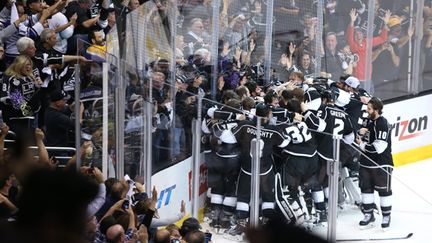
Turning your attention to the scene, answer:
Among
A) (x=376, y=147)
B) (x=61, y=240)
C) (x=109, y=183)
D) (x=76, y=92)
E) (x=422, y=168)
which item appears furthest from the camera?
(x=422, y=168)

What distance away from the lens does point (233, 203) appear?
708cm

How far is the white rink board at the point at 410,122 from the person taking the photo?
10867 millimetres

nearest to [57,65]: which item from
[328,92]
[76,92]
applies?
[76,92]

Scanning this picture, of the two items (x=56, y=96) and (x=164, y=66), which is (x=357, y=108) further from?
(x=56, y=96)

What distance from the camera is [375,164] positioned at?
805 centimetres

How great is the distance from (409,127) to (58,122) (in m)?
5.92

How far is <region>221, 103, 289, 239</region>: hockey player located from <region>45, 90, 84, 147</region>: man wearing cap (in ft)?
4.15

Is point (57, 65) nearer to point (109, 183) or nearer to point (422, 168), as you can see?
point (109, 183)

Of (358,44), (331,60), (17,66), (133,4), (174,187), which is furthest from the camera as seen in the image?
(358,44)

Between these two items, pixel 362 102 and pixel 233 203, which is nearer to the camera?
pixel 233 203

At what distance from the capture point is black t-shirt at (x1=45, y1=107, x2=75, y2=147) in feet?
20.5

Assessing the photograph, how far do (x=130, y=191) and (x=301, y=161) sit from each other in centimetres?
180

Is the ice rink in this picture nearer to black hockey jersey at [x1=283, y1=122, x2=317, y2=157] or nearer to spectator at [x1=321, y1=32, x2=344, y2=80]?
black hockey jersey at [x1=283, y1=122, x2=317, y2=157]

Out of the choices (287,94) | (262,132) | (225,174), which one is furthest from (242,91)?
(262,132)
